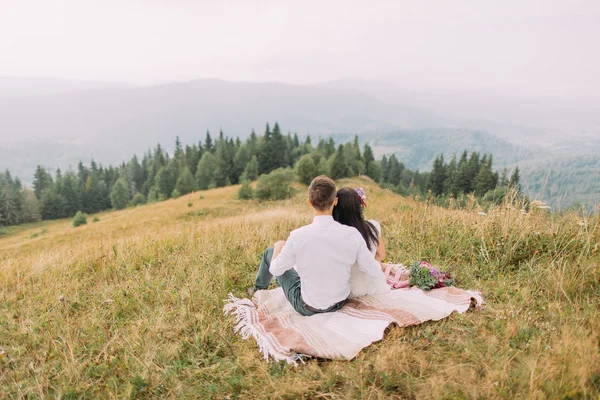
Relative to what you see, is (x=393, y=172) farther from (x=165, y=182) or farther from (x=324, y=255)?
(x=324, y=255)

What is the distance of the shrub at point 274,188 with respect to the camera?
4284cm

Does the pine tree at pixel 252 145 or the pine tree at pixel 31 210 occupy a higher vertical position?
the pine tree at pixel 252 145

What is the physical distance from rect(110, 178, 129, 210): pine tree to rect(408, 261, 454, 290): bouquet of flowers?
85314mm

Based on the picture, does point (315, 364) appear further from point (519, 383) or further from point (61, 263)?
point (61, 263)

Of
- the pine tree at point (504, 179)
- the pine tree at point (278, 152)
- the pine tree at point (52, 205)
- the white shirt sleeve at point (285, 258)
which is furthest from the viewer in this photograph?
the pine tree at point (52, 205)

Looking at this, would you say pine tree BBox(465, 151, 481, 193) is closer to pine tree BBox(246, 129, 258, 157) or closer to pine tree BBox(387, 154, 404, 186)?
pine tree BBox(387, 154, 404, 186)

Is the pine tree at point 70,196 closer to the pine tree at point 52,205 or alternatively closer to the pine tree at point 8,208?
the pine tree at point 52,205


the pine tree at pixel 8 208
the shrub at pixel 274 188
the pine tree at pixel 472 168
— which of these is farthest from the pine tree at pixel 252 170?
the pine tree at pixel 8 208

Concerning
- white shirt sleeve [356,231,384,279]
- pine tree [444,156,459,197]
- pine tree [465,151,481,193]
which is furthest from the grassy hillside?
pine tree [444,156,459,197]

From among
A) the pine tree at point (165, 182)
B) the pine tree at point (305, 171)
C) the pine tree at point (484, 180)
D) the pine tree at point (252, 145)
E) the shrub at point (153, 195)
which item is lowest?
the shrub at point (153, 195)

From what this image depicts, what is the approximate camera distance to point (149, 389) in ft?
9.97

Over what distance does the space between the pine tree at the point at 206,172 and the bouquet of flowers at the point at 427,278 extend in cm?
6851

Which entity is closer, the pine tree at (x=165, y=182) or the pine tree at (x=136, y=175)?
the pine tree at (x=165, y=182)

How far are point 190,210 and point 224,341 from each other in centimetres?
3380
